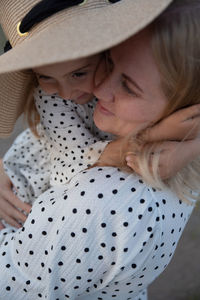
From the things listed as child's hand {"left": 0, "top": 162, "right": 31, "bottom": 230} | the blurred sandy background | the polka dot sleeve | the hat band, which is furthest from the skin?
the blurred sandy background

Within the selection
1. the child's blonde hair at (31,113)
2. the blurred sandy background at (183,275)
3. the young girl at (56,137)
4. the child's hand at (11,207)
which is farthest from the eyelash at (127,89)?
the blurred sandy background at (183,275)

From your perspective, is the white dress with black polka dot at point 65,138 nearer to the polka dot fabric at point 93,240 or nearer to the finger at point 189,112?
the polka dot fabric at point 93,240

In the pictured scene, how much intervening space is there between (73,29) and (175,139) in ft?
1.21

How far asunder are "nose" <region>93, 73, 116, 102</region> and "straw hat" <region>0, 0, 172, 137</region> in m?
0.17

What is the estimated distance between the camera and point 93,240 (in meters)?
0.89

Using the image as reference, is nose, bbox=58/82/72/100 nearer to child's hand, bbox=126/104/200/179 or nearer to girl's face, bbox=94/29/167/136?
girl's face, bbox=94/29/167/136

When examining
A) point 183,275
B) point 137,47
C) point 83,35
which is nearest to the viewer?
point 83,35

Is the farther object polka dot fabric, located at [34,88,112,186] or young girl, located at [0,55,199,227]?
polka dot fabric, located at [34,88,112,186]

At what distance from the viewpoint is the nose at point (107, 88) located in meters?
0.91

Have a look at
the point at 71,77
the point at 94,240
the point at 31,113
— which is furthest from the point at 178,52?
the point at 31,113

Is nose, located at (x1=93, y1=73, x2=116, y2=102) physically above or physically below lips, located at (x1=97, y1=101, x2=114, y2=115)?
above

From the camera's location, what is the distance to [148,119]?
36.1 inches

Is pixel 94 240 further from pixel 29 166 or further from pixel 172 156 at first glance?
pixel 29 166

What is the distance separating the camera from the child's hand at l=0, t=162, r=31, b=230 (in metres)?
1.43
